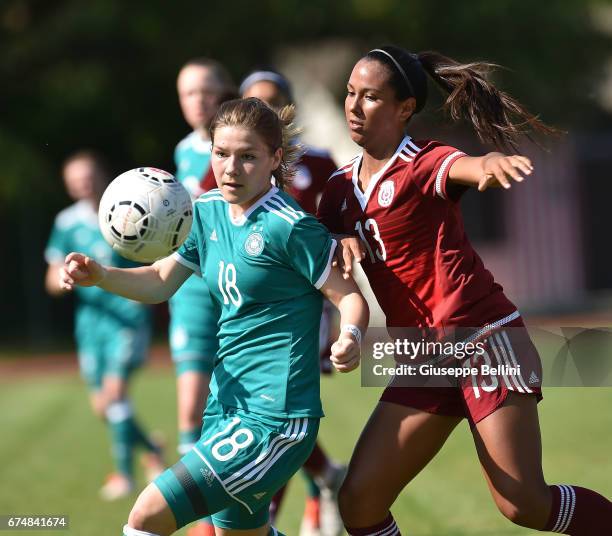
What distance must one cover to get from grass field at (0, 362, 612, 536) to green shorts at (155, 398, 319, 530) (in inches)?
88.8

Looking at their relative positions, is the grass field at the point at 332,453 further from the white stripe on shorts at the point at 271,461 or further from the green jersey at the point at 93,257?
the white stripe on shorts at the point at 271,461

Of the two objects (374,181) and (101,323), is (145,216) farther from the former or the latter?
(101,323)

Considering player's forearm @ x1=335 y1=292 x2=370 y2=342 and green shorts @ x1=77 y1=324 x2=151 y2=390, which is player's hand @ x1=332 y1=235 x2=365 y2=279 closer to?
player's forearm @ x1=335 y1=292 x2=370 y2=342

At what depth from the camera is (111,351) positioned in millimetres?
8664

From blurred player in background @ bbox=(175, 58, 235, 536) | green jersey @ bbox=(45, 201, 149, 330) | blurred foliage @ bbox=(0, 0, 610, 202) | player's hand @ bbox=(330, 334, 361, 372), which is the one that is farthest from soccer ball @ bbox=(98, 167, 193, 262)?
blurred foliage @ bbox=(0, 0, 610, 202)

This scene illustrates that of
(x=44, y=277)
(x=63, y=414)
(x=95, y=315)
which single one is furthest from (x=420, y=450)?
(x=44, y=277)

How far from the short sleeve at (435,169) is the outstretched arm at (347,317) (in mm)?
461

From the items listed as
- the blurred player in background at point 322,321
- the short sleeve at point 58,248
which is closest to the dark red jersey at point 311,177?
the blurred player in background at point 322,321

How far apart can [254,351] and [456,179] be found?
3.19 feet

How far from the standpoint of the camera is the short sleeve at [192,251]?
4.29 m

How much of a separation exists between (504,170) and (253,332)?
1093mm

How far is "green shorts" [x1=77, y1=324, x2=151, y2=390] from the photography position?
28.1 ft

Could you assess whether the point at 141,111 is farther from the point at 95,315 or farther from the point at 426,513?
the point at 426,513

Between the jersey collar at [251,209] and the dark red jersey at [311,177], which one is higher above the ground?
the dark red jersey at [311,177]
